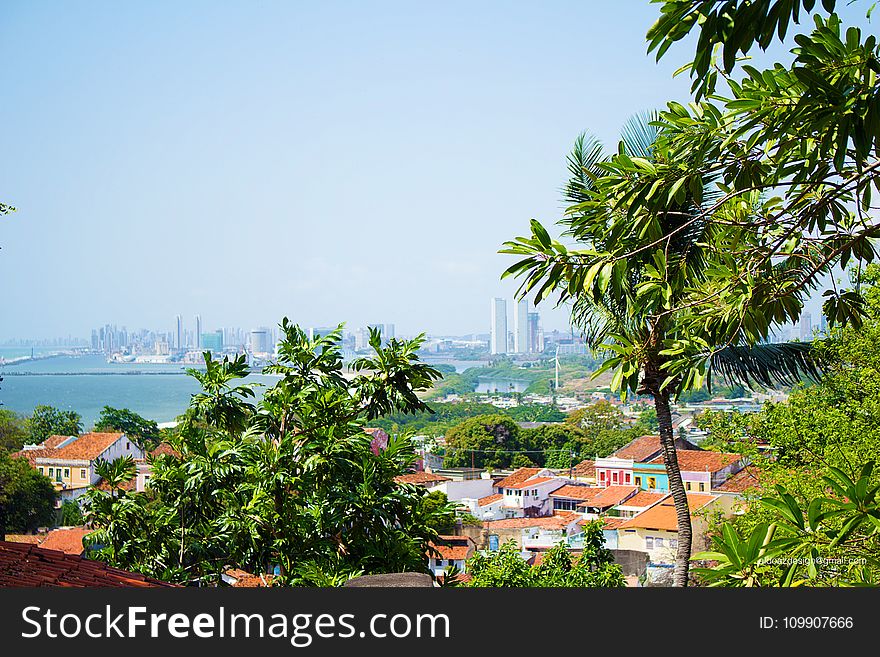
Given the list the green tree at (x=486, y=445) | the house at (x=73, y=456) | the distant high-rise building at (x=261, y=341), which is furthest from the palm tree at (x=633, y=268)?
the distant high-rise building at (x=261, y=341)

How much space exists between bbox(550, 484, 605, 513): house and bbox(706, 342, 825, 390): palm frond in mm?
19221

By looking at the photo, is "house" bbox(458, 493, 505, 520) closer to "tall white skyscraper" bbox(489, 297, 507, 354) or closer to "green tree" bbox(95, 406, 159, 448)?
"green tree" bbox(95, 406, 159, 448)

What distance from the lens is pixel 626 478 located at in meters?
27.2

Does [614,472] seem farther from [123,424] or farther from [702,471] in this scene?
[123,424]

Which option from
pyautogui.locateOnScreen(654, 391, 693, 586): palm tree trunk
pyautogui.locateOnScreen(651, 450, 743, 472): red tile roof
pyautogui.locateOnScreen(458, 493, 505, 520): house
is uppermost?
pyautogui.locateOnScreen(654, 391, 693, 586): palm tree trunk

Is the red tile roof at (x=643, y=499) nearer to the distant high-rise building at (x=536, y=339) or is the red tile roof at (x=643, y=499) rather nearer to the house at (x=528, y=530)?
the house at (x=528, y=530)

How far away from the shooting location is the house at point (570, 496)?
85.5 ft

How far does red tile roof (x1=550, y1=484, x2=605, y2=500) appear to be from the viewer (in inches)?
1020

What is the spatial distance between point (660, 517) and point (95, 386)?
236 ft

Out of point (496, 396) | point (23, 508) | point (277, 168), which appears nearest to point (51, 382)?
point (277, 168)

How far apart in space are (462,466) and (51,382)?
66.9 meters

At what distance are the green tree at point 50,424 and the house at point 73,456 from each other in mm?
3538

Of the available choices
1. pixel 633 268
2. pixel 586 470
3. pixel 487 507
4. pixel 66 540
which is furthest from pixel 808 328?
pixel 586 470

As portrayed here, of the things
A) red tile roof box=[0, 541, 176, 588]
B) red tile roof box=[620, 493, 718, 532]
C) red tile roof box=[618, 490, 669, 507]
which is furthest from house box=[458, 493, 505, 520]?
red tile roof box=[0, 541, 176, 588]
